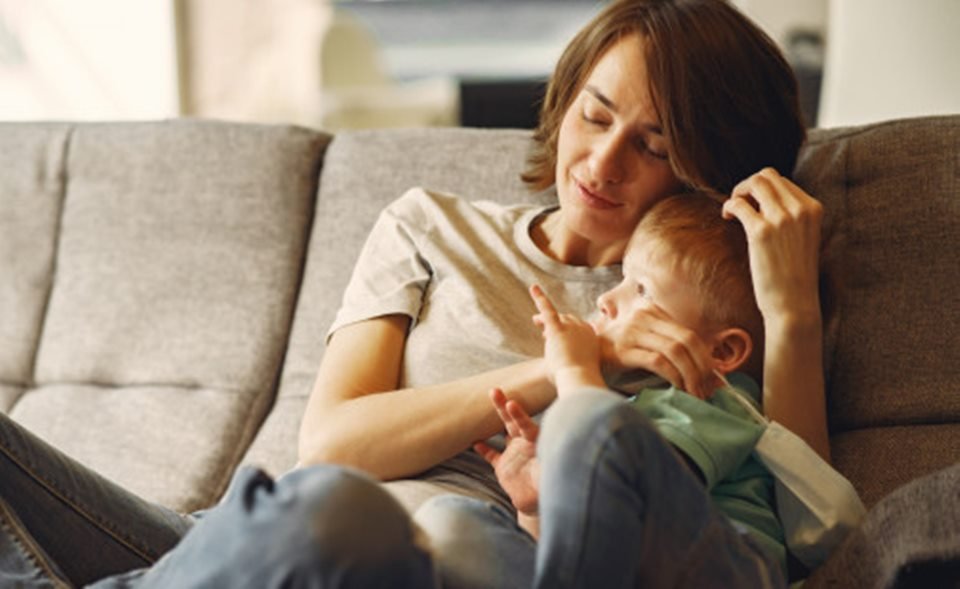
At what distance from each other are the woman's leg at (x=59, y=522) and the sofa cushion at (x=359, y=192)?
517 millimetres

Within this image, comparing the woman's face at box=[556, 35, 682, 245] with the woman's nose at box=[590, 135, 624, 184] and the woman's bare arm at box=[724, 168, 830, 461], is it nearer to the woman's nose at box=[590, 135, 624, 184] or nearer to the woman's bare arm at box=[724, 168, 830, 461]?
the woman's nose at box=[590, 135, 624, 184]

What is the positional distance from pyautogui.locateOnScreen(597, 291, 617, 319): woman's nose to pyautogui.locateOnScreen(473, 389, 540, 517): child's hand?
174 mm

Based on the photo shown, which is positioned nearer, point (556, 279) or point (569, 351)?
point (569, 351)

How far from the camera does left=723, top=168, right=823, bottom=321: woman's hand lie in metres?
1.45

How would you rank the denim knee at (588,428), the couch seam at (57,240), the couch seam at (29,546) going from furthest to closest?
1. the couch seam at (57,240)
2. the couch seam at (29,546)
3. the denim knee at (588,428)

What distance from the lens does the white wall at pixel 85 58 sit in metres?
4.02

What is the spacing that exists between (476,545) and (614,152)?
590 millimetres

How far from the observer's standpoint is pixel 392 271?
164 cm

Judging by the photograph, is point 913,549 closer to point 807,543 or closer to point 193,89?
point 807,543

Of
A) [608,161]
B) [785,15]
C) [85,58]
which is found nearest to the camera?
[608,161]

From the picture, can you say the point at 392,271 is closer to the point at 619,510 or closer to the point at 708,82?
the point at 708,82

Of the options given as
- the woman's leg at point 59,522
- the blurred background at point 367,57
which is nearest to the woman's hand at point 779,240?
the blurred background at point 367,57

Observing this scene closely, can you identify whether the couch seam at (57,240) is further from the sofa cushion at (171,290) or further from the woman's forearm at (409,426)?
the woman's forearm at (409,426)

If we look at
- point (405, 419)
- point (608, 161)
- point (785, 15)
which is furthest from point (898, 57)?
point (785, 15)
